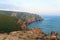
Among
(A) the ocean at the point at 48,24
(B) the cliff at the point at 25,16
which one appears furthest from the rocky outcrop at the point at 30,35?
(B) the cliff at the point at 25,16

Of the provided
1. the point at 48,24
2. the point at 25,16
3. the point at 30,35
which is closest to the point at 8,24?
the point at 25,16

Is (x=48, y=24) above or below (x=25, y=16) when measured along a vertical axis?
below

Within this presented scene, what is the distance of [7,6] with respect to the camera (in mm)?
3975

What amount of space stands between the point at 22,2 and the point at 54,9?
2.79 feet

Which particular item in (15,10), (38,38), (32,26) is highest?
(15,10)

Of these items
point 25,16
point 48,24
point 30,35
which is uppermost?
point 25,16

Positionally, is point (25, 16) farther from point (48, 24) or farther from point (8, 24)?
point (48, 24)

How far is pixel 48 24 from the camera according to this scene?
3.82 metres

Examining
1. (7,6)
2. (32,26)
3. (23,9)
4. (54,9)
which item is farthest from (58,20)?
(7,6)

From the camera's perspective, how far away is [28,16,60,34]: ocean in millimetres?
3776

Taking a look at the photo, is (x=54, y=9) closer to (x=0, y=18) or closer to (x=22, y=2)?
(x=22, y=2)

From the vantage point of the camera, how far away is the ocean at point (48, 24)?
378 centimetres

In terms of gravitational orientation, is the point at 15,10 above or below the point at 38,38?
above

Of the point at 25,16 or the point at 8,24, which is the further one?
the point at 25,16
